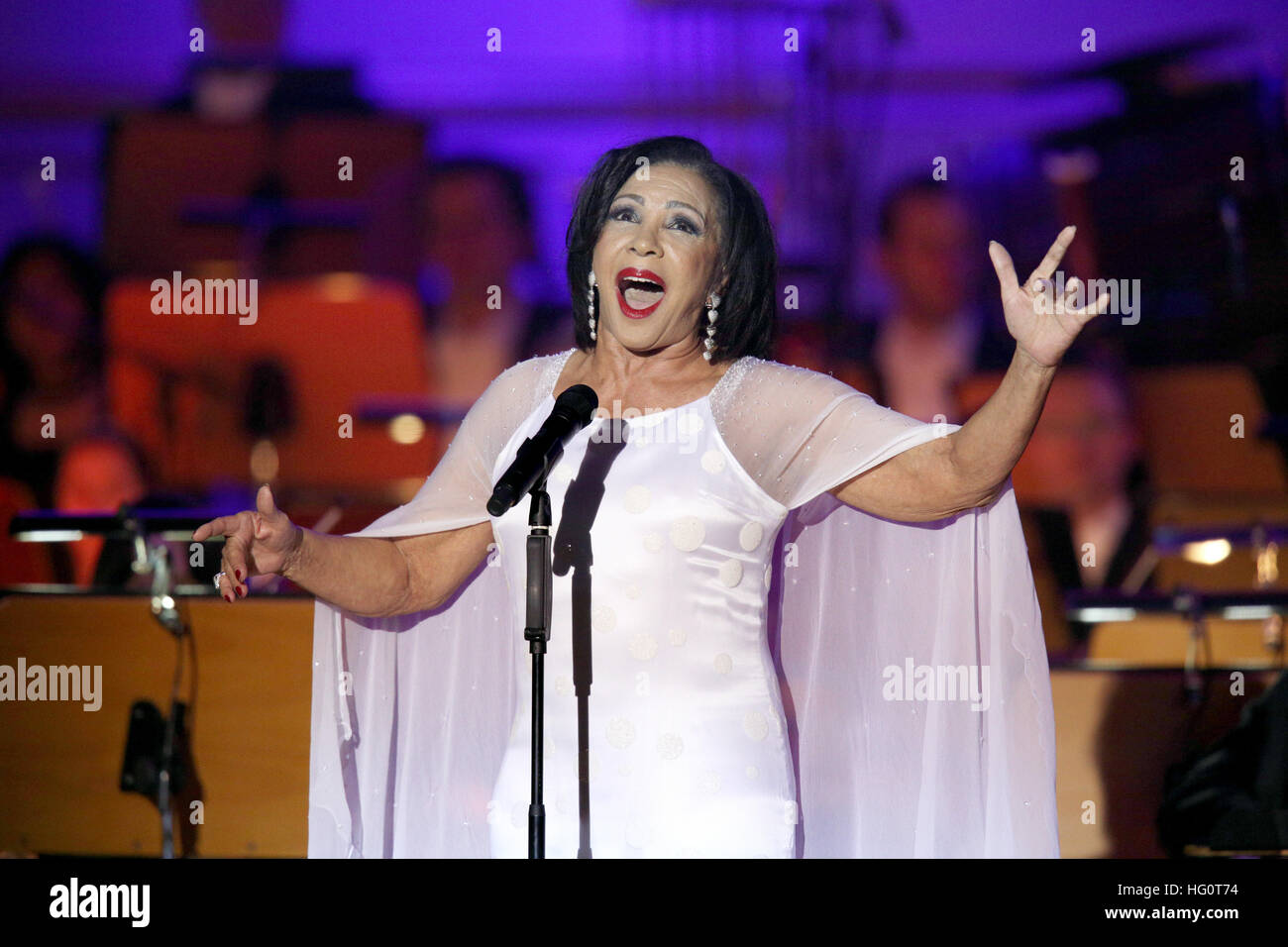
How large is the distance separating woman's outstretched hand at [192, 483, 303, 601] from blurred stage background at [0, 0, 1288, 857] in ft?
8.18

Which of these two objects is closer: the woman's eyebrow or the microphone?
the microphone

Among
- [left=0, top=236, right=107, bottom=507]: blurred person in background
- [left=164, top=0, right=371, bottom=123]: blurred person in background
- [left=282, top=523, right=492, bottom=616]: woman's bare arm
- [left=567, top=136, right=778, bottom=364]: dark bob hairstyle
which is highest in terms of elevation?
[left=164, top=0, right=371, bottom=123]: blurred person in background

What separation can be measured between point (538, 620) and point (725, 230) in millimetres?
701

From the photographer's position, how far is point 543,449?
1735 millimetres

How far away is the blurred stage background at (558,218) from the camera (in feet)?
15.6

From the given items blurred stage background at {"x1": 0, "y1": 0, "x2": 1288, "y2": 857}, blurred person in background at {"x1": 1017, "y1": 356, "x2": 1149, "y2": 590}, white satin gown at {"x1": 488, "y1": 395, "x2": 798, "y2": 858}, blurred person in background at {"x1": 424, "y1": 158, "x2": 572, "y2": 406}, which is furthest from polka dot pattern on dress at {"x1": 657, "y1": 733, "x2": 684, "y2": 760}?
blurred person in background at {"x1": 1017, "y1": 356, "x2": 1149, "y2": 590}

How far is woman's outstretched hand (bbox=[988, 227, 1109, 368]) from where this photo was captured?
71.8 inches

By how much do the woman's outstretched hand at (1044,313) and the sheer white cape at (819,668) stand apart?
0.20 m

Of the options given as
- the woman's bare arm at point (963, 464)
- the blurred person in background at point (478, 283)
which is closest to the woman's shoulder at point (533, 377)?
the woman's bare arm at point (963, 464)

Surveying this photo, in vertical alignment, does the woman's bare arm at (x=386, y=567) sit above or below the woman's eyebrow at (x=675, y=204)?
below

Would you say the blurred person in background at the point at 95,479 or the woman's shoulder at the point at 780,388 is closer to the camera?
the woman's shoulder at the point at 780,388

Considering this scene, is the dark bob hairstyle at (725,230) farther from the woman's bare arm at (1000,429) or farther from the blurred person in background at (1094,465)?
the blurred person in background at (1094,465)

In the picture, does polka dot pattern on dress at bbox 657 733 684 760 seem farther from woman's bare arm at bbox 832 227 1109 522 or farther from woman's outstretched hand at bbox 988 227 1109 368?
woman's outstretched hand at bbox 988 227 1109 368

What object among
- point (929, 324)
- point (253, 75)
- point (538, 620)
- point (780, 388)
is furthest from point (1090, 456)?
point (538, 620)
